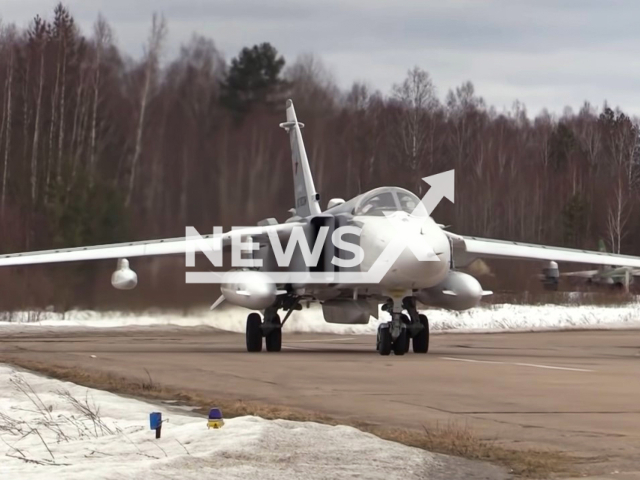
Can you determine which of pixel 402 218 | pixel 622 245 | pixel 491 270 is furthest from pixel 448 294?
pixel 622 245

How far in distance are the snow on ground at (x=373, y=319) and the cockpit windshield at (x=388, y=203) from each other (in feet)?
32.1

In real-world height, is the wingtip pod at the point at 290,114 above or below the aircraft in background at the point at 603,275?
above

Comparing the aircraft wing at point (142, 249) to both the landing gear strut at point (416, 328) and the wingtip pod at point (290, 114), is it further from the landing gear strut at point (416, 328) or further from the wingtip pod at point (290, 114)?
the wingtip pod at point (290, 114)

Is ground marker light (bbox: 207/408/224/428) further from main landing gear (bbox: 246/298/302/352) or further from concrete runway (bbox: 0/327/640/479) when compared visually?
main landing gear (bbox: 246/298/302/352)

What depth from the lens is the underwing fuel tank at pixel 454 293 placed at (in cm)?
1831

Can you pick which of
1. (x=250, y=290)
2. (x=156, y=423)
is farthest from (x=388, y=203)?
(x=156, y=423)

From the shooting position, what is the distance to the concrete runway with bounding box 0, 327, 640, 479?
8.34 metres

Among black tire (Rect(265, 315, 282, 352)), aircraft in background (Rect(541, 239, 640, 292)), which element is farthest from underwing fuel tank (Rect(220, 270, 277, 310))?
aircraft in background (Rect(541, 239, 640, 292))

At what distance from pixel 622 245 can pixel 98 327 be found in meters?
30.4

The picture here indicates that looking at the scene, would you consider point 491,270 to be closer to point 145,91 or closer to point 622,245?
point 145,91

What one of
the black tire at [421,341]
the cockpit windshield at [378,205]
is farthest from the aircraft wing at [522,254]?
the cockpit windshield at [378,205]

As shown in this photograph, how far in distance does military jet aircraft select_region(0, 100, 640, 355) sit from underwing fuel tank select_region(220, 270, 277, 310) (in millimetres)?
16

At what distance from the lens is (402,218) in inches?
667

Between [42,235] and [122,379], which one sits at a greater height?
[42,235]
